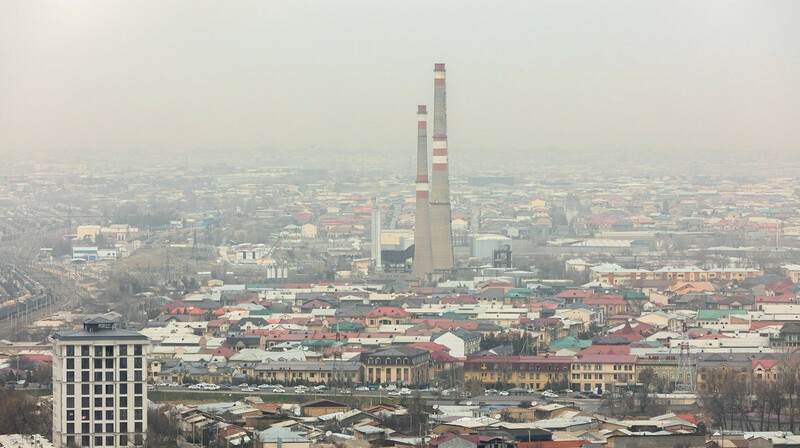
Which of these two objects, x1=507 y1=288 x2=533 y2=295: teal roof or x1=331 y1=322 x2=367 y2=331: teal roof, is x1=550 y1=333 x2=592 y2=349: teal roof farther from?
x1=507 y1=288 x2=533 y2=295: teal roof

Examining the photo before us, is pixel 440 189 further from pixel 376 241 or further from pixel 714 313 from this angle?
pixel 714 313

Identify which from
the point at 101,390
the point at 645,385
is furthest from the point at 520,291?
the point at 101,390

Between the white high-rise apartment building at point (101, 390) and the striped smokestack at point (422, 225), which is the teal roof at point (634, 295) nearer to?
the striped smokestack at point (422, 225)

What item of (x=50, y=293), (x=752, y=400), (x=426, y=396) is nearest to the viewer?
(x=752, y=400)

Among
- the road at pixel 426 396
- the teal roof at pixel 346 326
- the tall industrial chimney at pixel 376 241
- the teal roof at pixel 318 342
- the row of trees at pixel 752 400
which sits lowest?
the road at pixel 426 396

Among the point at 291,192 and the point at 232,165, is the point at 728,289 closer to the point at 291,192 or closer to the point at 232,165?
the point at 291,192

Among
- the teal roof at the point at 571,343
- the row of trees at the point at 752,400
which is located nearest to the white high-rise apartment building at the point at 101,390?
the row of trees at the point at 752,400
